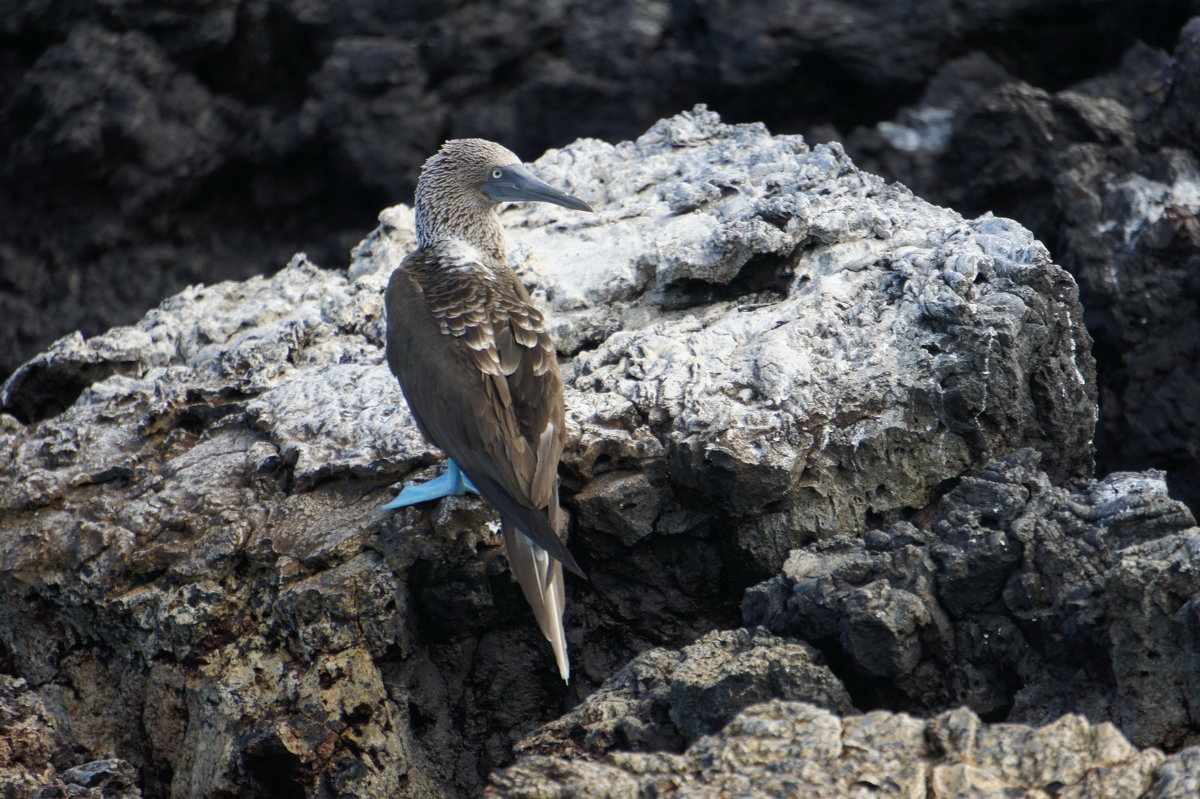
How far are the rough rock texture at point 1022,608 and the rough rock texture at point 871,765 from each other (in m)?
0.43

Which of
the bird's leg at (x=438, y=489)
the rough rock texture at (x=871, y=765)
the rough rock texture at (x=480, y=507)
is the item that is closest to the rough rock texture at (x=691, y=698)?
the rough rock texture at (x=871, y=765)

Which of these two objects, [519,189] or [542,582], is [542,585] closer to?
[542,582]

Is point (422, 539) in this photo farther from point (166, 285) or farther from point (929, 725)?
point (166, 285)

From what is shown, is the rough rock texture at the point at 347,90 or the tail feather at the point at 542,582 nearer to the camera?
the tail feather at the point at 542,582

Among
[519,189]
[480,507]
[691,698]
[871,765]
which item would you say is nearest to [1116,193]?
[519,189]

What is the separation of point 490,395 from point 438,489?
1.14 ft

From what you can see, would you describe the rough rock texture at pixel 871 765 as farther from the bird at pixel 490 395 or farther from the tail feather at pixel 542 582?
the tail feather at pixel 542 582

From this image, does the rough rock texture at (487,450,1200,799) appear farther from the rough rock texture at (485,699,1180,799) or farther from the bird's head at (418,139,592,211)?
the bird's head at (418,139,592,211)

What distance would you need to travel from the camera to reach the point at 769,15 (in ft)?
25.5

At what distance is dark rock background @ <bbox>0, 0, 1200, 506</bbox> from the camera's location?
25.4 ft

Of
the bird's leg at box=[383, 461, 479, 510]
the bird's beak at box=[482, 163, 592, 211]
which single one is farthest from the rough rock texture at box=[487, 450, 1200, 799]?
the bird's beak at box=[482, 163, 592, 211]

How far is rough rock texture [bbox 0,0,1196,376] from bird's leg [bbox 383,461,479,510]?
4436 mm

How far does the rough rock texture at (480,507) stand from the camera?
3.69m

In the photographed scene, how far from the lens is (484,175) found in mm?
4836
